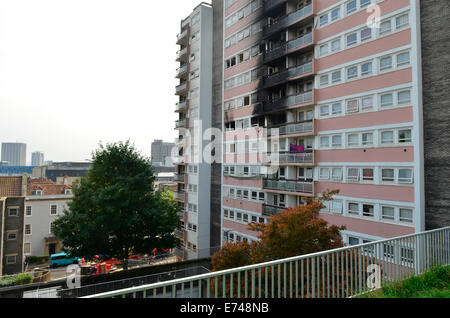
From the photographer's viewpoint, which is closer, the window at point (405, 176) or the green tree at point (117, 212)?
the window at point (405, 176)

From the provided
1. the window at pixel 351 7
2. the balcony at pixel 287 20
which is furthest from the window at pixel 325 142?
the balcony at pixel 287 20

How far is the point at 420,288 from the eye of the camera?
648cm

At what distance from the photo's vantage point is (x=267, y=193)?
28.7 metres

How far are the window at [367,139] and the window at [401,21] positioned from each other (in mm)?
6801

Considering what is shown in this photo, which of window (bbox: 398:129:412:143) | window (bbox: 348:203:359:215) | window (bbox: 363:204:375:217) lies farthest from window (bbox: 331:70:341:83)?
window (bbox: 363:204:375:217)

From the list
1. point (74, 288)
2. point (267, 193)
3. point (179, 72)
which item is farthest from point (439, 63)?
point (179, 72)

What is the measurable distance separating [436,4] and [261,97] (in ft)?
50.2

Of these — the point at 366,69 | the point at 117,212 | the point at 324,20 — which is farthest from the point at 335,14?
the point at 117,212

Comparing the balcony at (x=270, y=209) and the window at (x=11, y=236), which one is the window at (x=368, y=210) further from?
the window at (x=11, y=236)

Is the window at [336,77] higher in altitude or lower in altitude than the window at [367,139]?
higher

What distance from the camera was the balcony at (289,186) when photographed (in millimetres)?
23248

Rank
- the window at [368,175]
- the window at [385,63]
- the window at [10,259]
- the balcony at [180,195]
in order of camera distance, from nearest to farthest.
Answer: the window at [385,63], the window at [368,175], the window at [10,259], the balcony at [180,195]

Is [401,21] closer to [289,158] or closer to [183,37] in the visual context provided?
[289,158]

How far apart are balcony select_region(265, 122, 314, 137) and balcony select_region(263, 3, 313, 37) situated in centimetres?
894
